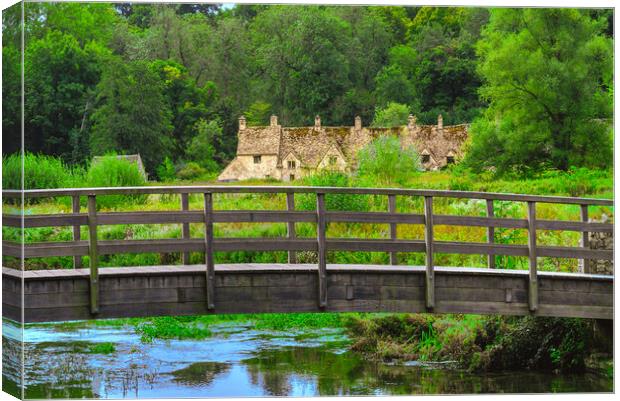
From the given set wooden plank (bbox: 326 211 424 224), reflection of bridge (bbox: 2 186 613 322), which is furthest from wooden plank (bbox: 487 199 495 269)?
wooden plank (bbox: 326 211 424 224)

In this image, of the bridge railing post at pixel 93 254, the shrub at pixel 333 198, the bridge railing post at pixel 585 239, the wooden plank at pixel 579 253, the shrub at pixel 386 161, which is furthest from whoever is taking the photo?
the shrub at pixel 386 161

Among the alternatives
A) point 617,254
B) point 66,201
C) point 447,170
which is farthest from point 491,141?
point 66,201

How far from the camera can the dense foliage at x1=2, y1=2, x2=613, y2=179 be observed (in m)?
12.3

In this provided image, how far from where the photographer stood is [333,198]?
14.6m

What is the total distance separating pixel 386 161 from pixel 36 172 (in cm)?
389

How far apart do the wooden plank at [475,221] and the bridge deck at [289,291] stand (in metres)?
0.45

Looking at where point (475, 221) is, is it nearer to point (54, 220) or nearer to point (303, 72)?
point (303, 72)

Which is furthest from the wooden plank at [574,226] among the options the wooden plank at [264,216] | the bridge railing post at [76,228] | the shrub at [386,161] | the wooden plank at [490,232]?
the bridge railing post at [76,228]

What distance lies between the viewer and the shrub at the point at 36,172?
386 inches

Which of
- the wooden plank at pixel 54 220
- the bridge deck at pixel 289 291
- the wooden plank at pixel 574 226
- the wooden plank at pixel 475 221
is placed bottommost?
the bridge deck at pixel 289 291

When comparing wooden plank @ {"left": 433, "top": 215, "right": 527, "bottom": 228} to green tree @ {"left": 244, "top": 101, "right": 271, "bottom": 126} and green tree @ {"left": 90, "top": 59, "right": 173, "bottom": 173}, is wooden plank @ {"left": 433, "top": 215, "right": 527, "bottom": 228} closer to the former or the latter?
green tree @ {"left": 244, "top": 101, "right": 271, "bottom": 126}

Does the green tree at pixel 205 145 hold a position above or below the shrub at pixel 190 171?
above

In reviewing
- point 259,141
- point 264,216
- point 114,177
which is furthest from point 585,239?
point 114,177

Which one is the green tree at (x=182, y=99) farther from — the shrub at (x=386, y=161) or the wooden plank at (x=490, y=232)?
the wooden plank at (x=490, y=232)
